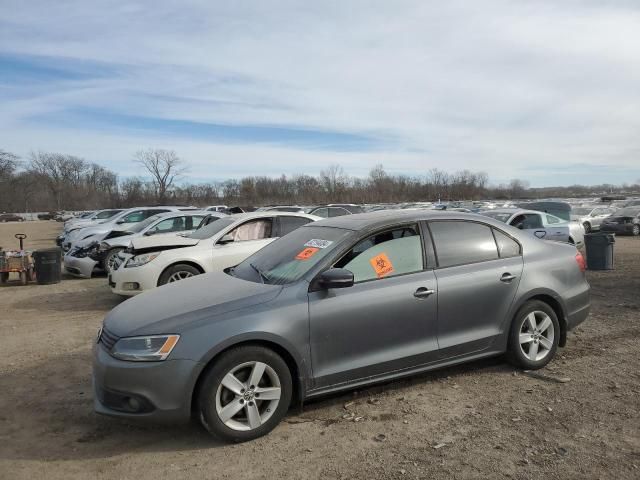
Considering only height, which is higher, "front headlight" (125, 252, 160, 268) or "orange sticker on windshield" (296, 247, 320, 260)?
"orange sticker on windshield" (296, 247, 320, 260)

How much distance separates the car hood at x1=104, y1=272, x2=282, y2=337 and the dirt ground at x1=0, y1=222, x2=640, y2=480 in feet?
2.80

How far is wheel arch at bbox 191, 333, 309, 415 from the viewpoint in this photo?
3447 millimetres

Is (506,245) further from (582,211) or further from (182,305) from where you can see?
(582,211)

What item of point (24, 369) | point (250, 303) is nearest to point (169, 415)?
point (250, 303)

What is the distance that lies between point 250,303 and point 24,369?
3.22m

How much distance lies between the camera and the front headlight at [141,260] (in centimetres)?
812

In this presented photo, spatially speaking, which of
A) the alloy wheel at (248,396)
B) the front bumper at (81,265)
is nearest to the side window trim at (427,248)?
the alloy wheel at (248,396)

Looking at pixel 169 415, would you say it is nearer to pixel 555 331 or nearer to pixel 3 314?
pixel 555 331

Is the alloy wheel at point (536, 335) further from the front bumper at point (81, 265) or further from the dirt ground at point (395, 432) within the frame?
the front bumper at point (81, 265)

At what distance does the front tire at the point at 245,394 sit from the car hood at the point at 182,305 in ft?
1.14

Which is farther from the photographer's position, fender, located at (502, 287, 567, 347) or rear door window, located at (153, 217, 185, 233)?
rear door window, located at (153, 217, 185, 233)

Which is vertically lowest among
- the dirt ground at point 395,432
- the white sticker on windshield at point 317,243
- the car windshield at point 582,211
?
the dirt ground at point 395,432

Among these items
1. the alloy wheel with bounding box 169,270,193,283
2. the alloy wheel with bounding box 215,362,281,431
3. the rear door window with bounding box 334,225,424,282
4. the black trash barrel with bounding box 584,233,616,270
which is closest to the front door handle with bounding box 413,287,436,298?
the rear door window with bounding box 334,225,424,282

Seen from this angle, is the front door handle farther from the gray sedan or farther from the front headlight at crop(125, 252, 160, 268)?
the front headlight at crop(125, 252, 160, 268)
